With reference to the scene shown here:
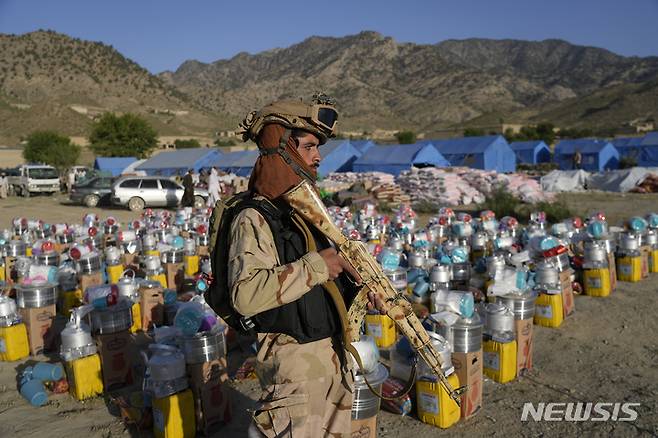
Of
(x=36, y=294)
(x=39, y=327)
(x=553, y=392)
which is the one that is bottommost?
(x=553, y=392)


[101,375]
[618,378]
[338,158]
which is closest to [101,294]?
[101,375]

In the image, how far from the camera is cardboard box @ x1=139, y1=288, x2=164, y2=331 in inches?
241

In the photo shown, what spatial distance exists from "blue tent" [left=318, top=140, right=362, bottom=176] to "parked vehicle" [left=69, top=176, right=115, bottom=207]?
10.5 metres

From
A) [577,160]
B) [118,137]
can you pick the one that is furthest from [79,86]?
[577,160]

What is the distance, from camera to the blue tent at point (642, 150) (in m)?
28.0

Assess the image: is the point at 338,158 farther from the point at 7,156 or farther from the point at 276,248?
the point at 7,156

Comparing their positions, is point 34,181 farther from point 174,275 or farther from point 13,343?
point 13,343

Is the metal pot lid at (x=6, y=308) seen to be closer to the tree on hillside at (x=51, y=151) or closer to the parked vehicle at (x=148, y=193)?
the parked vehicle at (x=148, y=193)

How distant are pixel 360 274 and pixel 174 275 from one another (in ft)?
19.6

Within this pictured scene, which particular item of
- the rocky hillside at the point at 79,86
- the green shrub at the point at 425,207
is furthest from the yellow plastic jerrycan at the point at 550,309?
the rocky hillside at the point at 79,86

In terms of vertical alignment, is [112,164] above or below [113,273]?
above

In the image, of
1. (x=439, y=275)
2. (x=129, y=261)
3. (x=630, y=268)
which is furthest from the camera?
(x=129, y=261)

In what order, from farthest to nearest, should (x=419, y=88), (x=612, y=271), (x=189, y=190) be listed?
(x=419, y=88) < (x=189, y=190) < (x=612, y=271)

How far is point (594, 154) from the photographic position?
94.1 ft
